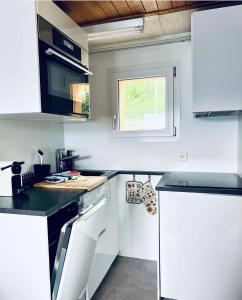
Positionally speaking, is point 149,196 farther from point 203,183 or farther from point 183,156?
point 203,183

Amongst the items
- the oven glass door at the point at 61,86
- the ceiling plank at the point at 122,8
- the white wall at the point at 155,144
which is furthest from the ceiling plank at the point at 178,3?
the oven glass door at the point at 61,86

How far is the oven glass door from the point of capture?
1377 millimetres

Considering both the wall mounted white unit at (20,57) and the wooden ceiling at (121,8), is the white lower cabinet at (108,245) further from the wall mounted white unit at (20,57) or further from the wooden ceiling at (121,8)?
the wooden ceiling at (121,8)

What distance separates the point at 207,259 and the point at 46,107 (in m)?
1.46

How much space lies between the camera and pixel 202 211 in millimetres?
1572

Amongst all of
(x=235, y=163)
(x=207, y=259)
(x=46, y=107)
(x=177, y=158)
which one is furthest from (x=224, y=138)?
(x=46, y=107)

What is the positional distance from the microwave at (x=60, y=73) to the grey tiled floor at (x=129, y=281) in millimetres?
1419

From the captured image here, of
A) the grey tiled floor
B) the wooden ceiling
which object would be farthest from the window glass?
the grey tiled floor

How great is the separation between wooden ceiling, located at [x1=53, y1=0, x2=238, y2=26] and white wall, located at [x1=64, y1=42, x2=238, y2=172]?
505 mm

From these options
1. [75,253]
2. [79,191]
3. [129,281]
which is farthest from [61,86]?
[129,281]

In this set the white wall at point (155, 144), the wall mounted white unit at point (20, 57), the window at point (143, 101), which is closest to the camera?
the wall mounted white unit at point (20, 57)

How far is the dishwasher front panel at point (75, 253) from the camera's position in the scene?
1.16 m

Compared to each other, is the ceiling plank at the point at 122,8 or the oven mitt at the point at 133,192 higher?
the ceiling plank at the point at 122,8

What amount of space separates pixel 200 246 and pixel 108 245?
2.58 ft
